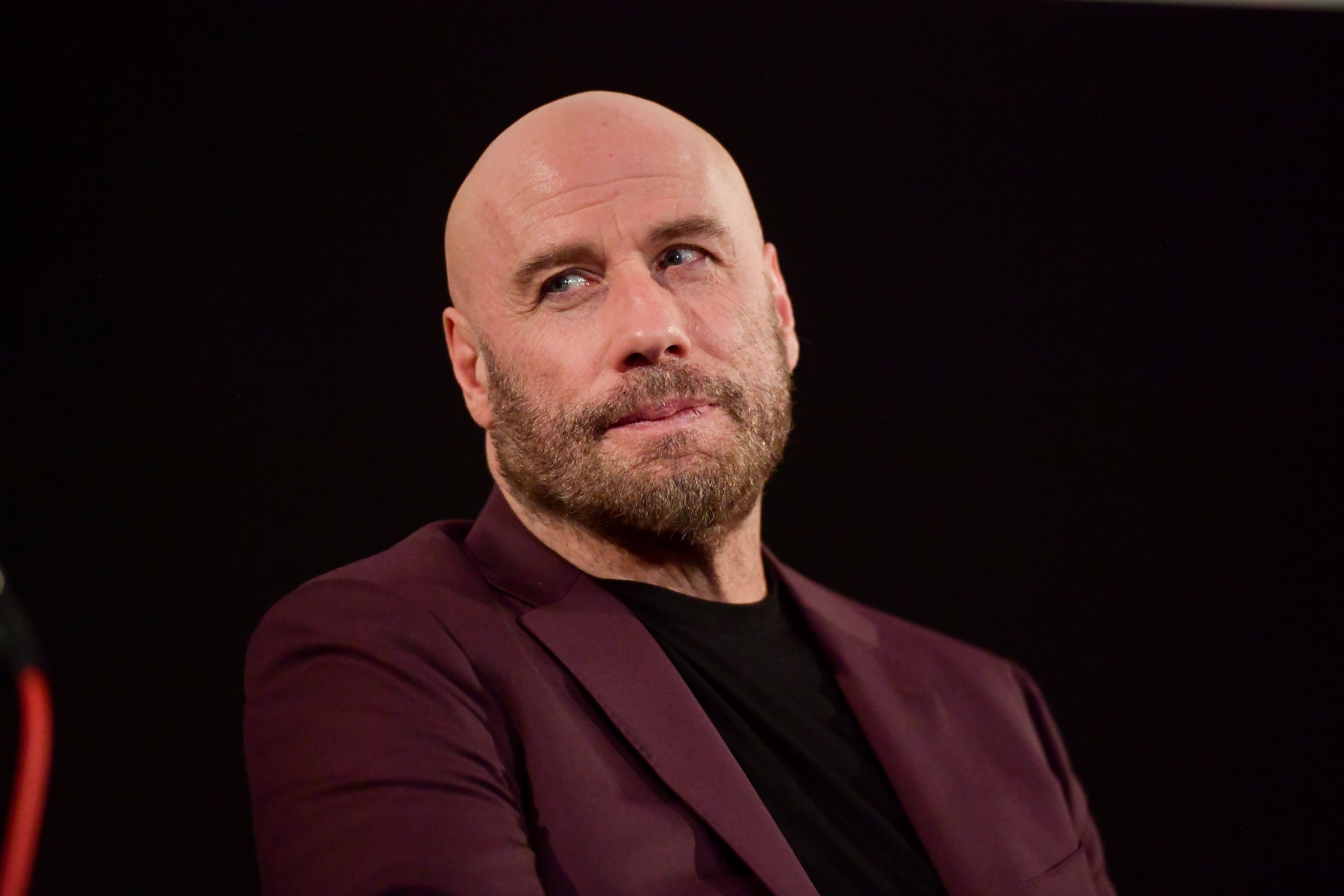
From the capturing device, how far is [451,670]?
5.04 feet

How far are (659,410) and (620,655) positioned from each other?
1.07ft

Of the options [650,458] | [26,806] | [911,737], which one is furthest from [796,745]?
[26,806]

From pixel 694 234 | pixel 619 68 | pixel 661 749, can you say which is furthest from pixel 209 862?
pixel 619 68

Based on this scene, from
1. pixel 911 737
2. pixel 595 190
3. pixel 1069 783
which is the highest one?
pixel 595 190

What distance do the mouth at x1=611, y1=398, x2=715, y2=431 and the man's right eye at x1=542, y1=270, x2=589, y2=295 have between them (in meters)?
0.20

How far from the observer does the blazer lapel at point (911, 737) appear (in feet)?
5.69

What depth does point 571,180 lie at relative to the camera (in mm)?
1755

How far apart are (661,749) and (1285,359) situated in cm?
155

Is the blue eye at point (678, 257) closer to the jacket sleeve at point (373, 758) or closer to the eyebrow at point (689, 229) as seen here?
the eyebrow at point (689, 229)

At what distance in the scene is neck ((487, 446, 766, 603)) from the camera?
5.95 feet

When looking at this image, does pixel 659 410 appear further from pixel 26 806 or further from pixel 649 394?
pixel 26 806

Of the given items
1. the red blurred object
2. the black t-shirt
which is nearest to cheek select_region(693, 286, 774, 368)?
the black t-shirt

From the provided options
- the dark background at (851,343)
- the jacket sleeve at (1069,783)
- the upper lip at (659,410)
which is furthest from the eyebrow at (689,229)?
the jacket sleeve at (1069,783)

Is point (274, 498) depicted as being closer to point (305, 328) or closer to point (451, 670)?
point (305, 328)
